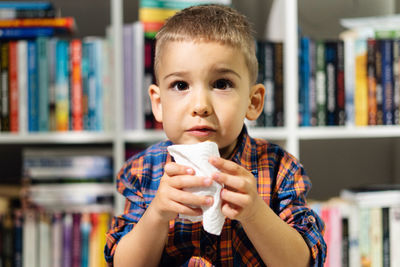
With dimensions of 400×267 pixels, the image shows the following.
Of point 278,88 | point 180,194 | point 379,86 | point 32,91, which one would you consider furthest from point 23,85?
point 379,86

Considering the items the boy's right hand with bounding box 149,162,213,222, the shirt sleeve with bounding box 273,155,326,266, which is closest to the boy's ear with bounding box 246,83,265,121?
the shirt sleeve with bounding box 273,155,326,266

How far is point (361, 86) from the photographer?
1299 mm

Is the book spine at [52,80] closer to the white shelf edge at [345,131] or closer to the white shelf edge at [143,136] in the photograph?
the white shelf edge at [143,136]

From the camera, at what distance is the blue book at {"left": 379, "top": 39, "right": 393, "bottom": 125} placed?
1302 millimetres

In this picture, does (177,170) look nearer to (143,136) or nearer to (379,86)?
(143,136)

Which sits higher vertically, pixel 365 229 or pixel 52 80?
pixel 52 80

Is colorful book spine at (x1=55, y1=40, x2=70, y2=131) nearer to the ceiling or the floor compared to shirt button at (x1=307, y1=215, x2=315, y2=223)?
nearer to the ceiling

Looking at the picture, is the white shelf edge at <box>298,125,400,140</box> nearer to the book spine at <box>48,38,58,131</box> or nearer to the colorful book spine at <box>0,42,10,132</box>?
the book spine at <box>48,38,58,131</box>

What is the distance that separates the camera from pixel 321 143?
1.64 metres

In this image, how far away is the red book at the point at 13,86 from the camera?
124 centimetres

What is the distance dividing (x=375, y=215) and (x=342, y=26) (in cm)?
76

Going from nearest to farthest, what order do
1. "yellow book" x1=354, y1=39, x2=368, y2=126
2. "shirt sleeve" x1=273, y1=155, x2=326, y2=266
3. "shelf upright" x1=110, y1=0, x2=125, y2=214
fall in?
"shirt sleeve" x1=273, y1=155, x2=326, y2=266 < "shelf upright" x1=110, y1=0, x2=125, y2=214 < "yellow book" x1=354, y1=39, x2=368, y2=126

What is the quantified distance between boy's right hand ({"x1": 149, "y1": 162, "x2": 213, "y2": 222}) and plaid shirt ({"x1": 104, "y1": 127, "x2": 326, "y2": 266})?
0.49 feet

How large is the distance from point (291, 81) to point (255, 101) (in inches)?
21.3
